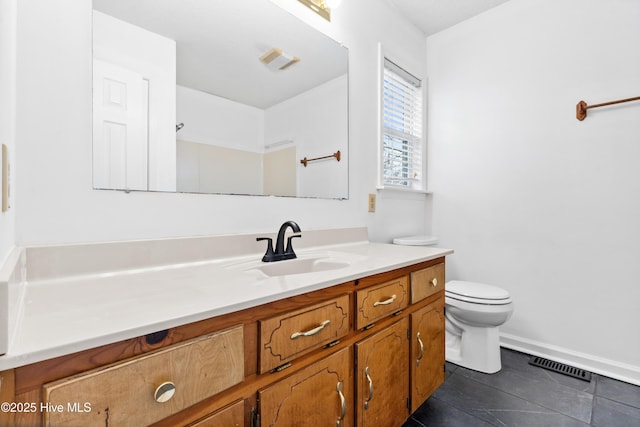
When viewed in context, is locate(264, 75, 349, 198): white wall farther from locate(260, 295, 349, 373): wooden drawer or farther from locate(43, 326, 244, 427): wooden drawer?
locate(43, 326, 244, 427): wooden drawer

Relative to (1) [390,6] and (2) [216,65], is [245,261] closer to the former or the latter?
(2) [216,65]

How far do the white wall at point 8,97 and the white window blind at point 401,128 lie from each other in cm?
179

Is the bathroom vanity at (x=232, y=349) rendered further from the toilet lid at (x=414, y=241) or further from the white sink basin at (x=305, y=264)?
the toilet lid at (x=414, y=241)

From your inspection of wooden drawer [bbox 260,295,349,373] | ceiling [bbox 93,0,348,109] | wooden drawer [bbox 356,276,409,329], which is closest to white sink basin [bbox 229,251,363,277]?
wooden drawer [bbox 356,276,409,329]

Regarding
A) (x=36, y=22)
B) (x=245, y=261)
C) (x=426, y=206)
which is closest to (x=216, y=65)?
(x=36, y=22)

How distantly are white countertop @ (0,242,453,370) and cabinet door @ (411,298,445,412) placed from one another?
41 cm

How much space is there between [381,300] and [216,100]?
1.04 metres

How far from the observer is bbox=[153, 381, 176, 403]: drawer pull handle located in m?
0.55

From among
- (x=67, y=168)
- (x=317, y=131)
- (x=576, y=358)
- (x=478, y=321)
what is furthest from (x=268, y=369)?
(x=576, y=358)

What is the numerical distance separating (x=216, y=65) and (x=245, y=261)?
818 millimetres

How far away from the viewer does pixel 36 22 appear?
853 mm

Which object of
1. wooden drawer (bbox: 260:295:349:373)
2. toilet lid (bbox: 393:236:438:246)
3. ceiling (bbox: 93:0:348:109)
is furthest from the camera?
toilet lid (bbox: 393:236:438:246)

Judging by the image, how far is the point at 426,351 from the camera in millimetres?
1382

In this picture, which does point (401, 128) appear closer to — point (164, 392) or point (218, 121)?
point (218, 121)
